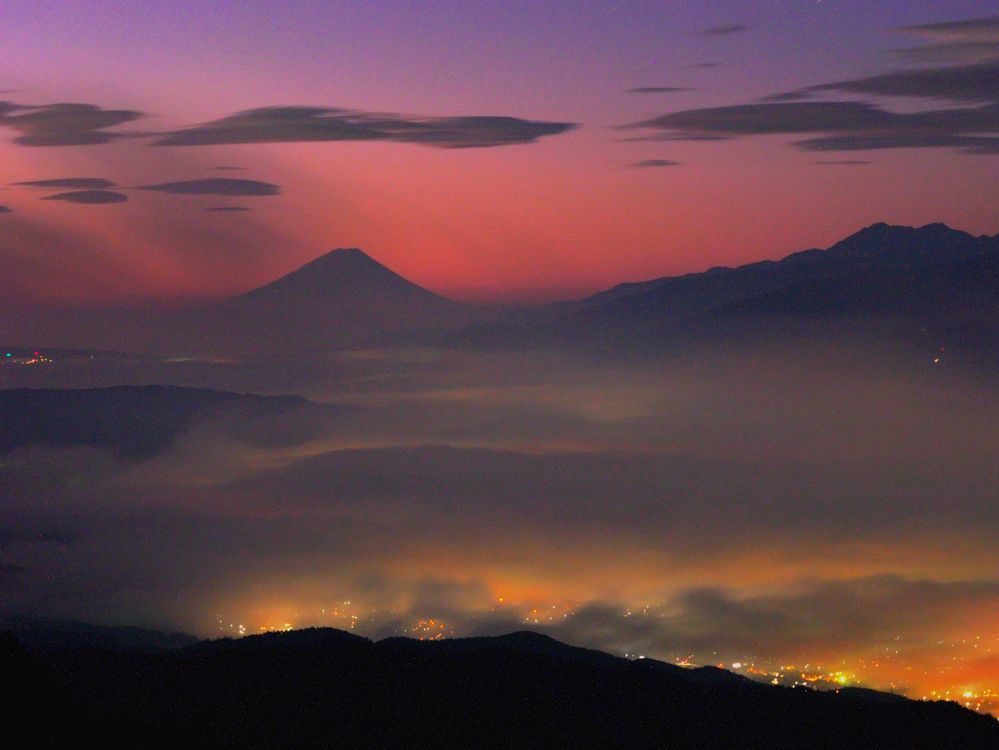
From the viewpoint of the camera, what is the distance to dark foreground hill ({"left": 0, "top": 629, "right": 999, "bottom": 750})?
2749 inches

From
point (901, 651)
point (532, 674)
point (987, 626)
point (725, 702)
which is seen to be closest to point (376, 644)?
point (532, 674)

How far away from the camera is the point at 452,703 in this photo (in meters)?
79.5

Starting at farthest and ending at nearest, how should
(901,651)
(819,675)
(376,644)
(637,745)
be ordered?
(901,651) < (819,675) < (376,644) < (637,745)

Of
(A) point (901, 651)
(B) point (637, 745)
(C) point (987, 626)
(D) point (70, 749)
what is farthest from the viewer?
(C) point (987, 626)

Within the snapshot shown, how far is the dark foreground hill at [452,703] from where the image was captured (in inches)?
2749

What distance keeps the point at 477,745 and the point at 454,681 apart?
10937 mm

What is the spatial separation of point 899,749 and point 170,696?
5265 cm

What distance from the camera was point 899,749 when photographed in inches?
3221

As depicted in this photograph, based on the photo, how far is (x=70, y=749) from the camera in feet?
152

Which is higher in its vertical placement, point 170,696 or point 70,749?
point 70,749

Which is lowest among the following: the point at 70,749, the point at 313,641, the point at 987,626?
the point at 987,626

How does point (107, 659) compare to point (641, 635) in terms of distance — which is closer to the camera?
point (107, 659)

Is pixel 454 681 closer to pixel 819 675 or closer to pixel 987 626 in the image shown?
pixel 819 675

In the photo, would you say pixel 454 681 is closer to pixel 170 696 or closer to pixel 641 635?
pixel 170 696
